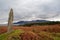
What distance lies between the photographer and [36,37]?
34.7 meters

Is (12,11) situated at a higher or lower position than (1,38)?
higher

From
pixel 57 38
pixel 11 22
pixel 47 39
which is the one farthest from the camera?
pixel 11 22

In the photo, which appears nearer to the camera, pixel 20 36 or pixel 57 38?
pixel 20 36

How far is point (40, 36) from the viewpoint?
118 ft

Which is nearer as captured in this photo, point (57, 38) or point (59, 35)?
point (57, 38)

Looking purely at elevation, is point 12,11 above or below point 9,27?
above

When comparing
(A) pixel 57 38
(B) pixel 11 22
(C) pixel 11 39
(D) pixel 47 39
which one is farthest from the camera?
(B) pixel 11 22

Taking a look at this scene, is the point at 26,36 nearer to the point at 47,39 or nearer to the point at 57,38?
the point at 47,39

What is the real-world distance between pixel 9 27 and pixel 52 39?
887 cm

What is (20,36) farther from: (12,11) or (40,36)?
(12,11)

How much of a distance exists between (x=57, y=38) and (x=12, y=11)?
957cm

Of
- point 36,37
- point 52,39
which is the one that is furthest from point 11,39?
point 52,39

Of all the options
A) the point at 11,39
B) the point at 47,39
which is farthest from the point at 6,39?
the point at 47,39

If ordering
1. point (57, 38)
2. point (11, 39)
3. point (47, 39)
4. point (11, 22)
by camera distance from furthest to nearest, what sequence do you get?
point (11, 22)
point (57, 38)
point (47, 39)
point (11, 39)
